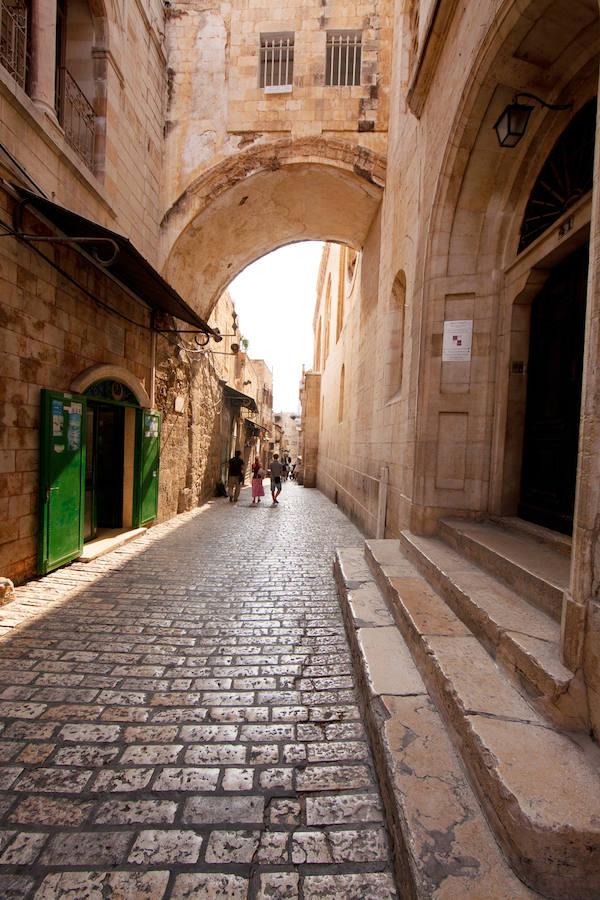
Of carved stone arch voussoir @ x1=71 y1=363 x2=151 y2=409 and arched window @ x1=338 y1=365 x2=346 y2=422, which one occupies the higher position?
arched window @ x1=338 y1=365 x2=346 y2=422

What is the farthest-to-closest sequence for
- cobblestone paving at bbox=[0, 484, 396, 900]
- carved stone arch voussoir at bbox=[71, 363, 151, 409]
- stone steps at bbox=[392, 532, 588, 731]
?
1. carved stone arch voussoir at bbox=[71, 363, 151, 409]
2. stone steps at bbox=[392, 532, 588, 731]
3. cobblestone paving at bbox=[0, 484, 396, 900]

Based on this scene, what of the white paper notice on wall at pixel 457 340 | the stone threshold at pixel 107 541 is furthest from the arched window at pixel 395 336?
the stone threshold at pixel 107 541

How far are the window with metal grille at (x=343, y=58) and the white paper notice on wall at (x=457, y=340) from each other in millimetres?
7344

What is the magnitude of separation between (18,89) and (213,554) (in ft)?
18.5

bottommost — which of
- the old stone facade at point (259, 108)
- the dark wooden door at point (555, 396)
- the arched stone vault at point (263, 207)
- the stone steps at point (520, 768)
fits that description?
the stone steps at point (520, 768)

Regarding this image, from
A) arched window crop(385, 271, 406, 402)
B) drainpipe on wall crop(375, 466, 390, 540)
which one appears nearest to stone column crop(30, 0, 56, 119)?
arched window crop(385, 271, 406, 402)

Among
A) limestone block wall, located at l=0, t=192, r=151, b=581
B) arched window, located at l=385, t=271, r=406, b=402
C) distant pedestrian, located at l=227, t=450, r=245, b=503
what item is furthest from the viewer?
distant pedestrian, located at l=227, t=450, r=245, b=503

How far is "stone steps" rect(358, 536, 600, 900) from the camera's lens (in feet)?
4.14

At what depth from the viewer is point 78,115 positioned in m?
5.98

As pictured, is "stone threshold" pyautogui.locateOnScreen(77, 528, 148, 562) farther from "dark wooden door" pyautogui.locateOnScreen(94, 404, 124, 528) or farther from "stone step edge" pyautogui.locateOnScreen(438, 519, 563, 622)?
"stone step edge" pyautogui.locateOnScreen(438, 519, 563, 622)

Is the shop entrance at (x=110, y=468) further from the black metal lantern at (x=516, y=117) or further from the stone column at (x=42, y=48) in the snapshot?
the black metal lantern at (x=516, y=117)

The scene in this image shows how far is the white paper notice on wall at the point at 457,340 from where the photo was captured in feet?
14.2

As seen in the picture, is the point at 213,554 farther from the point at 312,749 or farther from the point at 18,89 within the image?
the point at 18,89

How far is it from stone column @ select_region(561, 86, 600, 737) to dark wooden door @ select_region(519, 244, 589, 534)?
162cm
